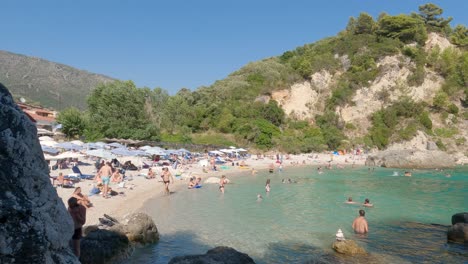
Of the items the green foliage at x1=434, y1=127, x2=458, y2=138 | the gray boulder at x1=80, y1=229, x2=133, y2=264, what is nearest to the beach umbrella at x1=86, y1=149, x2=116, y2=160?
the gray boulder at x1=80, y1=229, x2=133, y2=264

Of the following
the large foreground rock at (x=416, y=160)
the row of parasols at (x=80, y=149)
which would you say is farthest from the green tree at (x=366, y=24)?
the row of parasols at (x=80, y=149)

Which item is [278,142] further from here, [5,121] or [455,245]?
[5,121]

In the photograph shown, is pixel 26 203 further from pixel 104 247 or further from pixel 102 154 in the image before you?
pixel 102 154

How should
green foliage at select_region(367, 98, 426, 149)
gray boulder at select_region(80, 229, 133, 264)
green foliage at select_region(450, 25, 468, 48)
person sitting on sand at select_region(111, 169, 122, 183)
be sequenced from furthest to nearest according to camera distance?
1. green foliage at select_region(450, 25, 468, 48)
2. green foliage at select_region(367, 98, 426, 149)
3. person sitting on sand at select_region(111, 169, 122, 183)
4. gray boulder at select_region(80, 229, 133, 264)

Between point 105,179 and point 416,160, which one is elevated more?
point 416,160

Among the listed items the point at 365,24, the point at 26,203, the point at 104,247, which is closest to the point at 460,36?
the point at 365,24

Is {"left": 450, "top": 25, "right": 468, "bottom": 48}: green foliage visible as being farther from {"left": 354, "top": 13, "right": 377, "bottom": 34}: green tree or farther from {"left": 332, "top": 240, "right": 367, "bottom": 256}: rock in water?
{"left": 332, "top": 240, "right": 367, "bottom": 256}: rock in water

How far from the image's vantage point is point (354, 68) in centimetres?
5866

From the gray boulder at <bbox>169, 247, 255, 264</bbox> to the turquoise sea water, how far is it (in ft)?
7.20

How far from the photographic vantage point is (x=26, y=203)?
2.62 meters

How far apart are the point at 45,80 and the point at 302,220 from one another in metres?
129

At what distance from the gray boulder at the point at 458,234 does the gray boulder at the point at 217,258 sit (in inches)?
310

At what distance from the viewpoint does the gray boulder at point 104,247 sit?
7.68 meters

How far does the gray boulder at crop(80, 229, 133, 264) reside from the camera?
25.2ft
